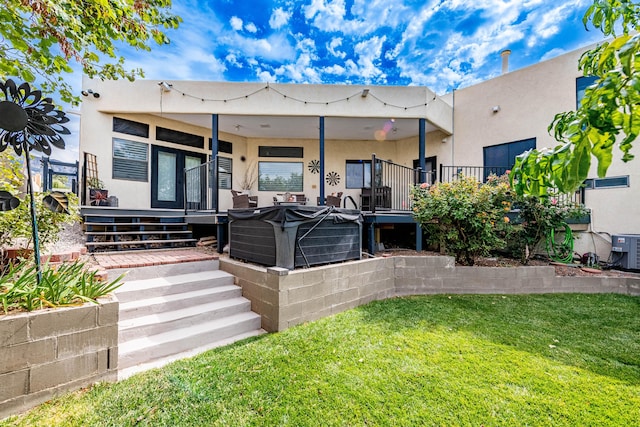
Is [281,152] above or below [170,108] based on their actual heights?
below

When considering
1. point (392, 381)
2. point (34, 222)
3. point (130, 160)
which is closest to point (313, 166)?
point (130, 160)

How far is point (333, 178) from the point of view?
32.9 feet

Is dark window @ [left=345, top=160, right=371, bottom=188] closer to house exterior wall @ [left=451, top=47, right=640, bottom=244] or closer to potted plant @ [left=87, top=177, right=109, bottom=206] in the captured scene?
house exterior wall @ [left=451, top=47, right=640, bottom=244]

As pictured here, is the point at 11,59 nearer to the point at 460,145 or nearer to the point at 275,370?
the point at 275,370

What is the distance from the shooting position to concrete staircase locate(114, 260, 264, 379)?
2723mm

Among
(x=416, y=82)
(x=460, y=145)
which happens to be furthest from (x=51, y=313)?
(x=460, y=145)

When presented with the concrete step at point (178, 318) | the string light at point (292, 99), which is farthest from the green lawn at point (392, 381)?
the string light at point (292, 99)

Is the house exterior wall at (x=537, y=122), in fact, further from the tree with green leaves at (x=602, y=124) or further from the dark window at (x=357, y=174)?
the tree with green leaves at (x=602, y=124)

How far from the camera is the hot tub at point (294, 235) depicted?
11.7ft

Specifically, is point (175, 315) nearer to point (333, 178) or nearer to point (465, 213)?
point (465, 213)

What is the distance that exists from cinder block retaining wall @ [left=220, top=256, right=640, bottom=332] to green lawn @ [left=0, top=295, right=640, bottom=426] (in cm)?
30

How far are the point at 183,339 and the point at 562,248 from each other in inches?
312

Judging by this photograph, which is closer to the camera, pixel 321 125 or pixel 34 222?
pixel 34 222

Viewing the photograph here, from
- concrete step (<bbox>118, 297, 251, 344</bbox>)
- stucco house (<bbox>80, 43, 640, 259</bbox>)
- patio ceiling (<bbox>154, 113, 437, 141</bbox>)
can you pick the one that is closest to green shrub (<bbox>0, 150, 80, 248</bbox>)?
concrete step (<bbox>118, 297, 251, 344</bbox>)
